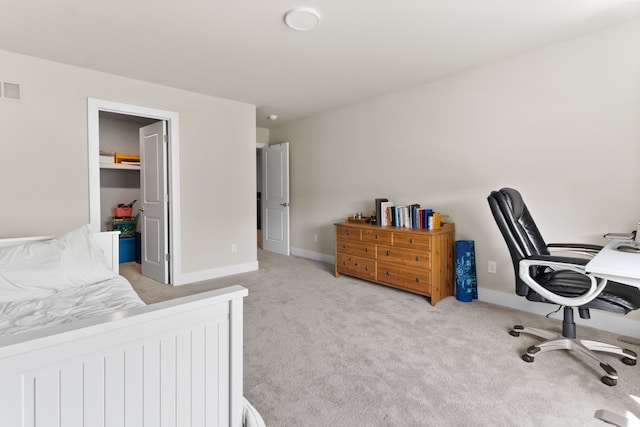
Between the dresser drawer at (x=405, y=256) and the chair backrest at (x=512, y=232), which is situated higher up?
the chair backrest at (x=512, y=232)

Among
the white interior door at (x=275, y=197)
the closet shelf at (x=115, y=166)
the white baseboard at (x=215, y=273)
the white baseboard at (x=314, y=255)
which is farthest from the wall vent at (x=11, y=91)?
the white baseboard at (x=314, y=255)

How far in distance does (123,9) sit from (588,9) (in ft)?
10.2

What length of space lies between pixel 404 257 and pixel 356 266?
0.72 metres

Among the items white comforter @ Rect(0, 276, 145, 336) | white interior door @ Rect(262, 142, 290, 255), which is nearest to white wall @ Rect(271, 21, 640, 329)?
white interior door @ Rect(262, 142, 290, 255)

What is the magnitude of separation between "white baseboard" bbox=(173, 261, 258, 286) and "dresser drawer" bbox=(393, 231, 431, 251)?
210 cm

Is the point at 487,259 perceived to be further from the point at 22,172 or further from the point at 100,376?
the point at 22,172

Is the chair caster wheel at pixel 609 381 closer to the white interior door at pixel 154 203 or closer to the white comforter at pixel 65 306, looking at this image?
the white comforter at pixel 65 306

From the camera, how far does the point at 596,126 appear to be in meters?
2.50

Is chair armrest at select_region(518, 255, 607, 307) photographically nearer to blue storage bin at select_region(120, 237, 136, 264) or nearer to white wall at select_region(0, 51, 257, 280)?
white wall at select_region(0, 51, 257, 280)

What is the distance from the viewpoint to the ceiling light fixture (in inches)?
84.6

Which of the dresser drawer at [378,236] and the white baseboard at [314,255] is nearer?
the dresser drawer at [378,236]

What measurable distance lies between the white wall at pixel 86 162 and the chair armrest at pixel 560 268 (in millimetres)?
3329

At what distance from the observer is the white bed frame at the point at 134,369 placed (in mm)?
781

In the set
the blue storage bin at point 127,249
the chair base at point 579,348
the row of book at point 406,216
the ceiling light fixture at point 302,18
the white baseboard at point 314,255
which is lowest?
the chair base at point 579,348
